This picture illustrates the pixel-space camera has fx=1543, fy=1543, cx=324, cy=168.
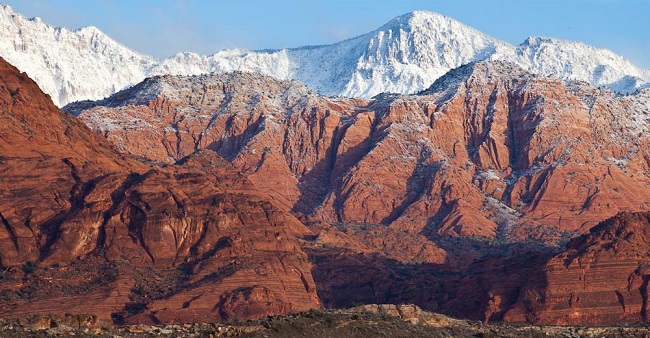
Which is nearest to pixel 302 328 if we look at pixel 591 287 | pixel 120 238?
pixel 120 238

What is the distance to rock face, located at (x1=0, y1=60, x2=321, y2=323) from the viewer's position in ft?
347

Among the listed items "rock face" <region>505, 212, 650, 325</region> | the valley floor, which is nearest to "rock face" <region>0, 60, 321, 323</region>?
"rock face" <region>505, 212, 650, 325</region>

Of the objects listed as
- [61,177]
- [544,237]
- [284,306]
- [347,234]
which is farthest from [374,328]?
[544,237]

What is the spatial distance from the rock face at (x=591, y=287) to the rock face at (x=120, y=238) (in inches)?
696

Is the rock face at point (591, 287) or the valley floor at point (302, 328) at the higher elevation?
the valley floor at point (302, 328)

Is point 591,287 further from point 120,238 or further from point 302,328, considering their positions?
point 302,328

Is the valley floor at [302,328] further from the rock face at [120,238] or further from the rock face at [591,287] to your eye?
the rock face at [591,287]

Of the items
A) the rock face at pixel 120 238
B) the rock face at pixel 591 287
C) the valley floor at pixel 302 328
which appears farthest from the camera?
the rock face at pixel 591 287

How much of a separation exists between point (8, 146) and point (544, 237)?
3359 inches

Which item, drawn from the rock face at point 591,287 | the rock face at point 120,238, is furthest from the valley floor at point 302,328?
the rock face at point 591,287

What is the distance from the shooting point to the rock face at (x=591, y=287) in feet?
397

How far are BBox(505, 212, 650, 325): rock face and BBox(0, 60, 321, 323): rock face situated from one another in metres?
17.7

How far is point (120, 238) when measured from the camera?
11581 centimetres

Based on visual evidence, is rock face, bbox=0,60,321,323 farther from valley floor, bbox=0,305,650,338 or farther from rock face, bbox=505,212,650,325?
valley floor, bbox=0,305,650,338
